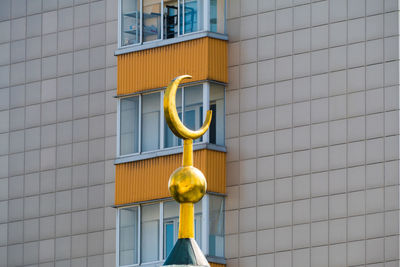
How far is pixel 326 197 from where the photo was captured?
34.5 meters

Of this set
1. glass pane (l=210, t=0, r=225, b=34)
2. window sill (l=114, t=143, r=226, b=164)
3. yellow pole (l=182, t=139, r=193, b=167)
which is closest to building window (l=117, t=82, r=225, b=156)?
window sill (l=114, t=143, r=226, b=164)

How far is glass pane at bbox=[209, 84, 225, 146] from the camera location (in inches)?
1448

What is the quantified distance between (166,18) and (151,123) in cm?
261

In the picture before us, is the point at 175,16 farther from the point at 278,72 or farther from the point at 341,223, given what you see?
the point at 341,223

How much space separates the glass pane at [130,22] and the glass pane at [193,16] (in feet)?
4.99

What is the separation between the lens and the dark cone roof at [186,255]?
1477 centimetres

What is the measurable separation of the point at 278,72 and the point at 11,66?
9.73 meters

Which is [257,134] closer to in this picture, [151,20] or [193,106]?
[193,106]

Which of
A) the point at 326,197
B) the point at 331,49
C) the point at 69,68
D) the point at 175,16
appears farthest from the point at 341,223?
the point at 69,68

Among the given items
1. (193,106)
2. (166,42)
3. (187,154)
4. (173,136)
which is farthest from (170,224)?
(187,154)

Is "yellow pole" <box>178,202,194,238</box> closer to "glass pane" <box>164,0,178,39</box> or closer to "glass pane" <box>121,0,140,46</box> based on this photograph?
"glass pane" <box>164,0,178,39</box>

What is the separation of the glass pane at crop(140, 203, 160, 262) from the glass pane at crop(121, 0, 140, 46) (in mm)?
4308

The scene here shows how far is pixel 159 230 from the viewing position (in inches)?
1428

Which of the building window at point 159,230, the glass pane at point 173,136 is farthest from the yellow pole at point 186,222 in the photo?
the glass pane at point 173,136
